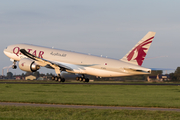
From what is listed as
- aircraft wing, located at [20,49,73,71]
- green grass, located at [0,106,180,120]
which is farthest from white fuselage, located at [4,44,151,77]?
green grass, located at [0,106,180,120]

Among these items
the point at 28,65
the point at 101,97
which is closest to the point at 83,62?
the point at 28,65

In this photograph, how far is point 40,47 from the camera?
64.1m

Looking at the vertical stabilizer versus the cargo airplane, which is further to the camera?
the cargo airplane

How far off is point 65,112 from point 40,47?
149 feet

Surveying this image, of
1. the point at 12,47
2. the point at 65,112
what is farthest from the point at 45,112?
the point at 12,47

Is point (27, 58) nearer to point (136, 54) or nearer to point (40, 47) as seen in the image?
point (40, 47)

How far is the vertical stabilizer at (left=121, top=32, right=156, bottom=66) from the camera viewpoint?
5378 centimetres

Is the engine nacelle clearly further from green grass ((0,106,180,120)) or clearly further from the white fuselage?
green grass ((0,106,180,120))

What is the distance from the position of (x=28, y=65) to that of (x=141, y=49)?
22773mm

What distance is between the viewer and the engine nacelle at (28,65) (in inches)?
2373

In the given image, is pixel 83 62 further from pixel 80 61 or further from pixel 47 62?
→ pixel 47 62

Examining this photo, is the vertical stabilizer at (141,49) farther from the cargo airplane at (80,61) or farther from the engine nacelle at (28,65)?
the engine nacelle at (28,65)

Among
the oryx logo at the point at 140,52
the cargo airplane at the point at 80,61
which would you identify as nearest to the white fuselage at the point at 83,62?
the cargo airplane at the point at 80,61

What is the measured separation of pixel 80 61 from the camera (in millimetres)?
60281
